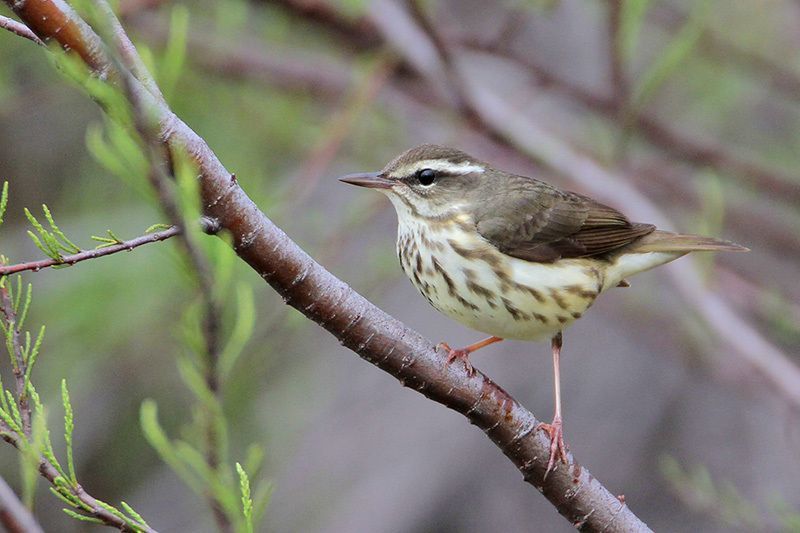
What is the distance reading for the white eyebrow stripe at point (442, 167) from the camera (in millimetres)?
3654

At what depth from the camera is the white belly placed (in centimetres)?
329

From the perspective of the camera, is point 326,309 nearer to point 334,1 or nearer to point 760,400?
point 334,1

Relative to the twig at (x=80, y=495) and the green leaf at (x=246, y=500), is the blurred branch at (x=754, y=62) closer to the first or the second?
the green leaf at (x=246, y=500)

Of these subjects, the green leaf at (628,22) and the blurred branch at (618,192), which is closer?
the green leaf at (628,22)

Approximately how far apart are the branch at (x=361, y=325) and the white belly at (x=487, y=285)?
0.80 meters

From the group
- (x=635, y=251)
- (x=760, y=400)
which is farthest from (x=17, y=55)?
(x=760, y=400)

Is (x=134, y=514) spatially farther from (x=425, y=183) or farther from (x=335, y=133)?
(x=335, y=133)

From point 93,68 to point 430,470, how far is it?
157 inches

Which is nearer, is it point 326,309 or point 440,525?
point 326,309

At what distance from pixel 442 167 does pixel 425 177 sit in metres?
0.09

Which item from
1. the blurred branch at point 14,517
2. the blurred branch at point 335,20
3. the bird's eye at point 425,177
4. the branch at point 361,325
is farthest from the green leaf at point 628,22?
the blurred branch at point 14,517

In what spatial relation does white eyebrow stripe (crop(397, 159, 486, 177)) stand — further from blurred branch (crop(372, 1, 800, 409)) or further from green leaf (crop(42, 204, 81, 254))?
green leaf (crop(42, 204, 81, 254))

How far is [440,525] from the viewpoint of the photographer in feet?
17.7

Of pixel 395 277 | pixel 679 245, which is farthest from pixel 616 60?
pixel 395 277
